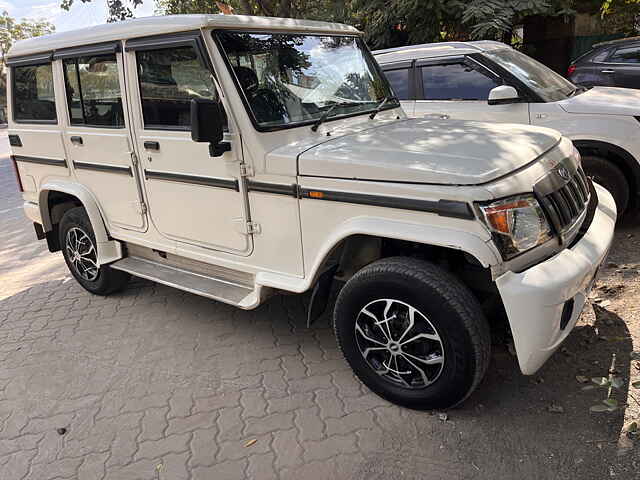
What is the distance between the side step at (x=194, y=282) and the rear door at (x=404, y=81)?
327 centimetres

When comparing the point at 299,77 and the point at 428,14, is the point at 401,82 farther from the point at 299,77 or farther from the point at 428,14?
the point at 428,14

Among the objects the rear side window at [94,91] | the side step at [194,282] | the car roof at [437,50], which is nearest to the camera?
the side step at [194,282]

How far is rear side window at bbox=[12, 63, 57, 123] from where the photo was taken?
4316mm

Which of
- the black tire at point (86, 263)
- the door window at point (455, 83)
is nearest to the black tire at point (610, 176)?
the door window at point (455, 83)

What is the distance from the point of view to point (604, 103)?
16.1 feet

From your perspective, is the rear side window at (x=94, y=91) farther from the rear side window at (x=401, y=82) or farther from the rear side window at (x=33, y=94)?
the rear side window at (x=401, y=82)

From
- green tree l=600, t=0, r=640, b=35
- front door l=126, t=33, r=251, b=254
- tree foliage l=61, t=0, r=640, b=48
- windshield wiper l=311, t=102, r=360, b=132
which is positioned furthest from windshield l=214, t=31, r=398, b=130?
green tree l=600, t=0, r=640, b=35

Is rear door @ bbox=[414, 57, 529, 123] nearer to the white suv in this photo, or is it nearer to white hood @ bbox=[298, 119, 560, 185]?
the white suv

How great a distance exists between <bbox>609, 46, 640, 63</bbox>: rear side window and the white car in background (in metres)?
3.43

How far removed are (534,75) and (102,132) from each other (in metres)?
4.34

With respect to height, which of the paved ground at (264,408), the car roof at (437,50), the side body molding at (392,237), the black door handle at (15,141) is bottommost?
the paved ground at (264,408)

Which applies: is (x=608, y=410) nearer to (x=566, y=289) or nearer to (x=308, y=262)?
(x=566, y=289)

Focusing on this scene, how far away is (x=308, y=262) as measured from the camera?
305 centimetres

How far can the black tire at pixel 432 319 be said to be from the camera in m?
2.54
